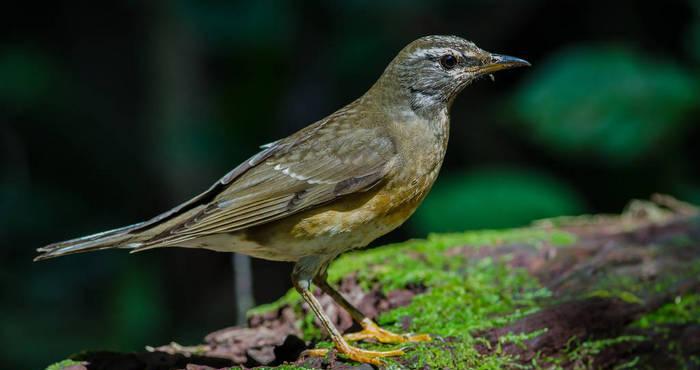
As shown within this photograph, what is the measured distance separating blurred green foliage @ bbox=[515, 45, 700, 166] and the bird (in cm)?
262

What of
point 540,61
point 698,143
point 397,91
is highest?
point 540,61

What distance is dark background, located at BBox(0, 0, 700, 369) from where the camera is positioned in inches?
286

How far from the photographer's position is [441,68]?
4.71 m

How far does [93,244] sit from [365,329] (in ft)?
4.84

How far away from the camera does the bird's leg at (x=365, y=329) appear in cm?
427

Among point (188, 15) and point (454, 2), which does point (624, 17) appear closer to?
point (454, 2)

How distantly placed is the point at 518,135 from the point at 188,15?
12.0ft

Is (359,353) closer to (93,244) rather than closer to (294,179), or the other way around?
(294,179)

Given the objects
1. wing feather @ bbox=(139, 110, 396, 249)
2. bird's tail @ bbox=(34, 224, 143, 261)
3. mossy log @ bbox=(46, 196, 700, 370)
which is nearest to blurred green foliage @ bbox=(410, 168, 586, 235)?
mossy log @ bbox=(46, 196, 700, 370)

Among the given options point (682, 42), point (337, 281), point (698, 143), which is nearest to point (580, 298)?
point (337, 281)

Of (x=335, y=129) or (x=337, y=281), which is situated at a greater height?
(x=335, y=129)

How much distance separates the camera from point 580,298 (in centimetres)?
465

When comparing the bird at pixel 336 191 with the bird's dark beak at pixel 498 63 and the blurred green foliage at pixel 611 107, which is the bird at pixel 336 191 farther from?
the blurred green foliage at pixel 611 107

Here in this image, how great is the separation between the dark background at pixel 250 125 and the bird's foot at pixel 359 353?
3.11 m
